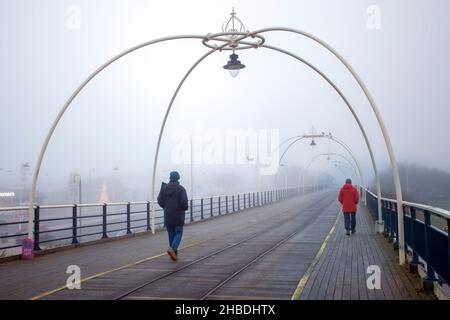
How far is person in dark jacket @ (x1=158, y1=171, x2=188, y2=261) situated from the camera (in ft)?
35.6

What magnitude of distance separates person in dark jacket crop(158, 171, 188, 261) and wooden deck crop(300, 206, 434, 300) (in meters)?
3.35

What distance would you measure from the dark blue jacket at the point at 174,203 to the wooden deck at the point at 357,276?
341 centimetres

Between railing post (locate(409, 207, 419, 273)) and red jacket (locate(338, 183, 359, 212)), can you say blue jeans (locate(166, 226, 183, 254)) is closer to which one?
railing post (locate(409, 207, 419, 273))

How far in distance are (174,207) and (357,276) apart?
453 cm

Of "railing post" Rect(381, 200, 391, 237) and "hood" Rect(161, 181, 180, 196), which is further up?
"hood" Rect(161, 181, 180, 196)

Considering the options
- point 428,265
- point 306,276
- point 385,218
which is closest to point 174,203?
point 306,276

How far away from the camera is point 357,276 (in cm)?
846

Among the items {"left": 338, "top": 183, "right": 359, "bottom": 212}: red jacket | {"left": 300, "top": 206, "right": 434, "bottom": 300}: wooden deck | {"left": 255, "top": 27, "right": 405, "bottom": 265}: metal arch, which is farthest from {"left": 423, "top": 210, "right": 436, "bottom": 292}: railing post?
{"left": 338, "top": 183, "right": 359, "bottom": 212}: red jacket

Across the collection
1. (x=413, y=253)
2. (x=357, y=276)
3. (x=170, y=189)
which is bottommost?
(x=357, y=276)

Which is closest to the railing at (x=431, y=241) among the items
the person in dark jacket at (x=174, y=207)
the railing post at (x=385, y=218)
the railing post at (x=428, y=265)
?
the railing post at (x=428, y=265)

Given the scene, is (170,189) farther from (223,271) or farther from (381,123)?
(381,123)

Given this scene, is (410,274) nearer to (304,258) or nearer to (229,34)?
(304,258)


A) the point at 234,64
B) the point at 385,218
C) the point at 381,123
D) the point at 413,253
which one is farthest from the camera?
the point at 385,218

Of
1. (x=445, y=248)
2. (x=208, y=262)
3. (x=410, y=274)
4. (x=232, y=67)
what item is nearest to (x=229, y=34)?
(x=232, y=67)
